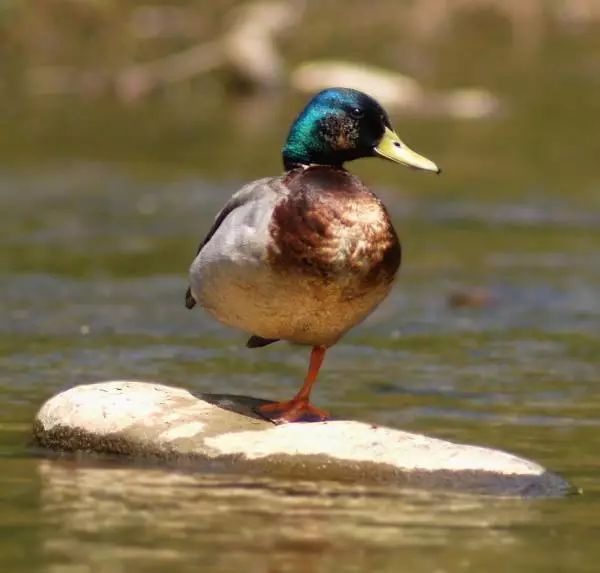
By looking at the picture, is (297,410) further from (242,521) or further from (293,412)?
(242,521)

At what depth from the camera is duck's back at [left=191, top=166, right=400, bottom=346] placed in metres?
6.75

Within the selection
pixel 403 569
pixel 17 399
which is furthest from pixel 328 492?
pixel 17 399

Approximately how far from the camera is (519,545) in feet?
18.8

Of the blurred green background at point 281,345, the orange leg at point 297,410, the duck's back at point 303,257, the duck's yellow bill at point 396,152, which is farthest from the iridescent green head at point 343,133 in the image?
the blurred green background at point 281,345

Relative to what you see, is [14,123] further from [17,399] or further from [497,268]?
[17,399]

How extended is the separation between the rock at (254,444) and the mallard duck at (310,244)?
10.3 inches

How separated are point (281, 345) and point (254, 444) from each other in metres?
3.23

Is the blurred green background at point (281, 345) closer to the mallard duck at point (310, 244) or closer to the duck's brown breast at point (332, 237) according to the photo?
the mallard duck at point (310, 244)

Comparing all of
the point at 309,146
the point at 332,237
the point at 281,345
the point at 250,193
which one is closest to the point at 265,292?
the point at 332,237

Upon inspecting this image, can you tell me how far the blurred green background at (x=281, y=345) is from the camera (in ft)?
19.4

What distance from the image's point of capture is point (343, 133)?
7195 mm

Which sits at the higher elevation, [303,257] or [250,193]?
[250,193]

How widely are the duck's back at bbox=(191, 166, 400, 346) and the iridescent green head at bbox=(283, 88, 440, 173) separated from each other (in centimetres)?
17

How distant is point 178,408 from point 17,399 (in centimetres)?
142
